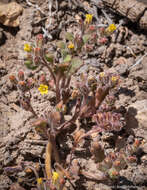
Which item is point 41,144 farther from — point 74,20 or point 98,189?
point 74,20

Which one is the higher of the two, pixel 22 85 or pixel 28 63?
pixel 28 63

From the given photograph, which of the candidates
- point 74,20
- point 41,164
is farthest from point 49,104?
point 74,20

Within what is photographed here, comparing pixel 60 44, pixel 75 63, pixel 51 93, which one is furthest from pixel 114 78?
pixel 51 93

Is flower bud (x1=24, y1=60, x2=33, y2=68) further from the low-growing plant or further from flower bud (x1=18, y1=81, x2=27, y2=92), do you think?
flower bud (x1=18, y1=81, x2=27, y2=92)

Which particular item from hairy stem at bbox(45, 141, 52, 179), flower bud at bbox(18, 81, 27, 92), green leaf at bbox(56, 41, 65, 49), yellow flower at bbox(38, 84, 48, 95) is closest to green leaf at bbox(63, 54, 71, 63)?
green leaf at bbox(56, 41, 65, 49)

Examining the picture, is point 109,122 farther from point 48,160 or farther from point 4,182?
point 4,182

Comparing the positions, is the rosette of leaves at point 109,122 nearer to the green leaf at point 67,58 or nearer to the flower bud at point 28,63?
the green leaf at point 67,58

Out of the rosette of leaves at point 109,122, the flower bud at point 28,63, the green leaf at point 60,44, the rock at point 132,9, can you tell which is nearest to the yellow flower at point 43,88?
the flower bud at point 28,63
